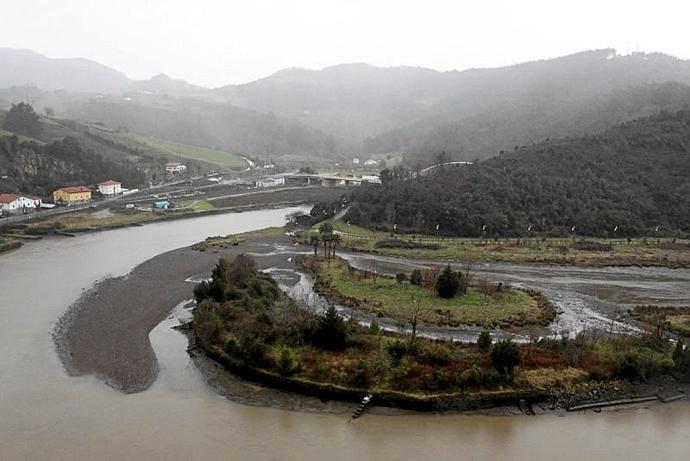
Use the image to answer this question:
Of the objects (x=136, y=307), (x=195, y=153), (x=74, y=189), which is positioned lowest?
(x=136, y=307)

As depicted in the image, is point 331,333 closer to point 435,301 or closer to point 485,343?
point 485,343

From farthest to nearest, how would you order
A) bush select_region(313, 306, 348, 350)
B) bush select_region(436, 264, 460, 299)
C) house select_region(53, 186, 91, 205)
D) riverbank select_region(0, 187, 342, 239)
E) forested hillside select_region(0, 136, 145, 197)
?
1. forested hillside select_region(0, 136, 145, 197)
2. house select_region(53, 186, 91, 205)
3. riverbank select_region(0, 187, 342, 239)
4. bush select_region(436, 264, 460, 299)
5. bush select_region(313, 306, 348, 350)

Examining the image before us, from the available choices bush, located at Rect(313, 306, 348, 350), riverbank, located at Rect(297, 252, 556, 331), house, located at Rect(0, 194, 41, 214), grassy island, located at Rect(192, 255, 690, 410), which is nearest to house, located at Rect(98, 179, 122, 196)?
house, located at Rect(0, 194, 41, 214)

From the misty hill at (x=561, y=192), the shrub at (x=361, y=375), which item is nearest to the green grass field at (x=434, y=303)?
the shrub at (x=361, y=375)

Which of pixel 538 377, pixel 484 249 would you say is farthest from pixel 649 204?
pixel 538 377

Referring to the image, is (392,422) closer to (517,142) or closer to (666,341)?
(666,341)

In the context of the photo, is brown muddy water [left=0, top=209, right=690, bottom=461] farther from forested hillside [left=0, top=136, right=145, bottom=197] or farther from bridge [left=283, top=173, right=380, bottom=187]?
bridge [left=283, top=173, right=380, bottom=187]

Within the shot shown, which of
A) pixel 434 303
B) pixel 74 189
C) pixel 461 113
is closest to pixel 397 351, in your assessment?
pixel 434 303
